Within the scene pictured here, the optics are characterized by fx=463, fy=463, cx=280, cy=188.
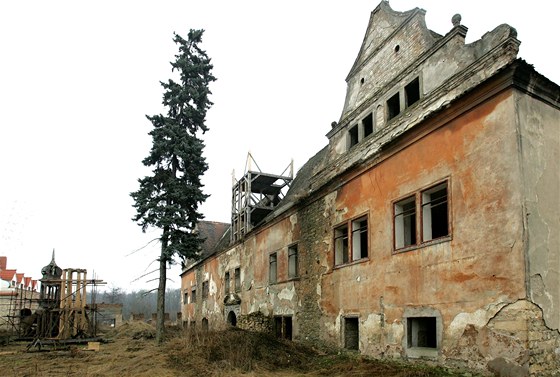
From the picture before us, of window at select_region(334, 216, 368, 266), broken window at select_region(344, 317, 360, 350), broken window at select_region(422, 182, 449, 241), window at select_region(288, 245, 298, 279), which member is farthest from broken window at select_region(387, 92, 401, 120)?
window at select_region(288, 245, 298, 279)

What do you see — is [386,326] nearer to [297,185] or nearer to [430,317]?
[430,317]

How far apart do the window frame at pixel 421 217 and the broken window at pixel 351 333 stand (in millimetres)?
3296

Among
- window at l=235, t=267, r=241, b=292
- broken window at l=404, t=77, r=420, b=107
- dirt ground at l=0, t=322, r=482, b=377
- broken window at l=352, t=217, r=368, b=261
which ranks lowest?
dirt ground at l=0, t=322, r=482, b=377

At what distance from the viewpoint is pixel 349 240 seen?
14.7m

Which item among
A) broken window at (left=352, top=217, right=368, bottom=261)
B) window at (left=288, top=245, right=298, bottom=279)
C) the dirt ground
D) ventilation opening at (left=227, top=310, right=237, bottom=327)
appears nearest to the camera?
the dirt ground

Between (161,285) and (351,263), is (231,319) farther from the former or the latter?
(351,263)

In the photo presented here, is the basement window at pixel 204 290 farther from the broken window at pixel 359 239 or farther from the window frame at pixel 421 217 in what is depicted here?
the window frame at pixel 421 217

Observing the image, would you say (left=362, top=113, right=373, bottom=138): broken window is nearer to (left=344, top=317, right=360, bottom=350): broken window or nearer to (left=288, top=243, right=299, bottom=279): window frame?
(left=288, top=243, right=299, bottom=279): window frame

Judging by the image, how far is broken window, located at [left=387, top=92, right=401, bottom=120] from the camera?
14.1 metres

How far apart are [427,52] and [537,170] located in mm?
4778

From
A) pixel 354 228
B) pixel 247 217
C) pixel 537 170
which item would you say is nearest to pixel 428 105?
pixel 537 170

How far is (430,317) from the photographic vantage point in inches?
421

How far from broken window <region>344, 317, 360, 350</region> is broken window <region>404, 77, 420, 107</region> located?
668 centimetres

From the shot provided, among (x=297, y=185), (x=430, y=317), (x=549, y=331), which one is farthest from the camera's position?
(x=297, y=185)
